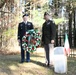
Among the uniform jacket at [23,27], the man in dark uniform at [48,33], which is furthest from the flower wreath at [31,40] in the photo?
the man in dark uniform at [48,33]

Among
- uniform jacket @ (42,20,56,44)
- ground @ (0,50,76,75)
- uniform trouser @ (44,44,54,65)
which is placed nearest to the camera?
ground @ (0,50,76,75)

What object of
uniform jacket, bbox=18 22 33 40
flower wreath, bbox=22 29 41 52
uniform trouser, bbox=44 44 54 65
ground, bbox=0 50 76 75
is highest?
uniform jacket, bbox=18 22 33 40

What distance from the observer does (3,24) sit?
49.7ft

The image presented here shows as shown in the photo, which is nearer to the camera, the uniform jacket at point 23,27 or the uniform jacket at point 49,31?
the uniform jacket at point 49,31

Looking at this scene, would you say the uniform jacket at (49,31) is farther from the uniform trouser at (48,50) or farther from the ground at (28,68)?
the ground at (28,68)

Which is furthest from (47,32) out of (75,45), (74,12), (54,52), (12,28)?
(74,12)

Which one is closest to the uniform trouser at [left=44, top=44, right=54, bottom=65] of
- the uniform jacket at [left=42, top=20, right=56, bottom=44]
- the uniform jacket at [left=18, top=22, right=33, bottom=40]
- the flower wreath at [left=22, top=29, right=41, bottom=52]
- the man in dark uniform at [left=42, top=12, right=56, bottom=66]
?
the man in dark uniform at [left=42, top=12, right=56, bottom=66]

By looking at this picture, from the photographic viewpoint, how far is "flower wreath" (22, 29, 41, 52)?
1000cm

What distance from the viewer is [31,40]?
10.1 m

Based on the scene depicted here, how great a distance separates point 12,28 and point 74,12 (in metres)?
8.50

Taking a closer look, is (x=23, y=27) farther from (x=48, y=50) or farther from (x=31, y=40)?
(x=48, y=50)

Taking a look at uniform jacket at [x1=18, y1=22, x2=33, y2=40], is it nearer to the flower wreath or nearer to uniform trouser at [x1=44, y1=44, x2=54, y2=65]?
the flower wreath

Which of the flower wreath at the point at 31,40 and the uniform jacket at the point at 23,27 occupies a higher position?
the uniform jacket at the point at 23,27

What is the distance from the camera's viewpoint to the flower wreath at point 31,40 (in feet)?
32.8
